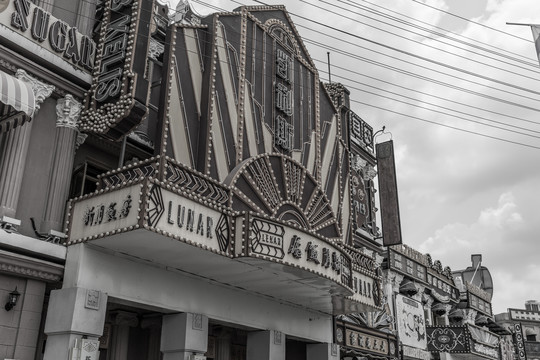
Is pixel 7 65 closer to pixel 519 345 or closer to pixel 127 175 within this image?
pixel 127 175

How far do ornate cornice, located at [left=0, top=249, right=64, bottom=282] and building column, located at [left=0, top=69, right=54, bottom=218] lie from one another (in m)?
1.05

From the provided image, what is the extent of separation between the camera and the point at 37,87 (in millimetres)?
12906

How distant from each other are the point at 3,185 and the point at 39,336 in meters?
3.52

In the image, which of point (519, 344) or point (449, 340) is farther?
point (519, 344)

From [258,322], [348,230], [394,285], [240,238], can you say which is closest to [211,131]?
[240,238]

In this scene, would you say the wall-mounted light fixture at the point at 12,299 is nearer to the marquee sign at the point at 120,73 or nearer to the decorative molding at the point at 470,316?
the marquee sign at the point at 120,73

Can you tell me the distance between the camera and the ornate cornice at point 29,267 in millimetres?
11156

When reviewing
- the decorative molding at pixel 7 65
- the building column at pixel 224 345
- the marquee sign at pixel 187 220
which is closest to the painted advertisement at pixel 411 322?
the building column at pixel 224 345

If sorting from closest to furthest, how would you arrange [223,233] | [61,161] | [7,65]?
[7,65]
[223,233]
[61,161]

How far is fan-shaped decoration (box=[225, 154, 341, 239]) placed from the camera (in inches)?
577

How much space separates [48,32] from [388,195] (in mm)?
16401

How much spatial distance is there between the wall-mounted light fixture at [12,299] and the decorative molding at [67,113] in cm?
418

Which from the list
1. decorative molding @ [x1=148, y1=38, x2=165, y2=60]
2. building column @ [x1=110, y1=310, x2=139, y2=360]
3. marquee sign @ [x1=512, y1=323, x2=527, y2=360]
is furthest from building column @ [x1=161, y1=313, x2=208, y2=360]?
marquee sign @ [x1=512, y1=323, x2=527, y2=360]

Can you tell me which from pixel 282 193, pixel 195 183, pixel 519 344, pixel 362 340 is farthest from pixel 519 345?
pixel 195 183
